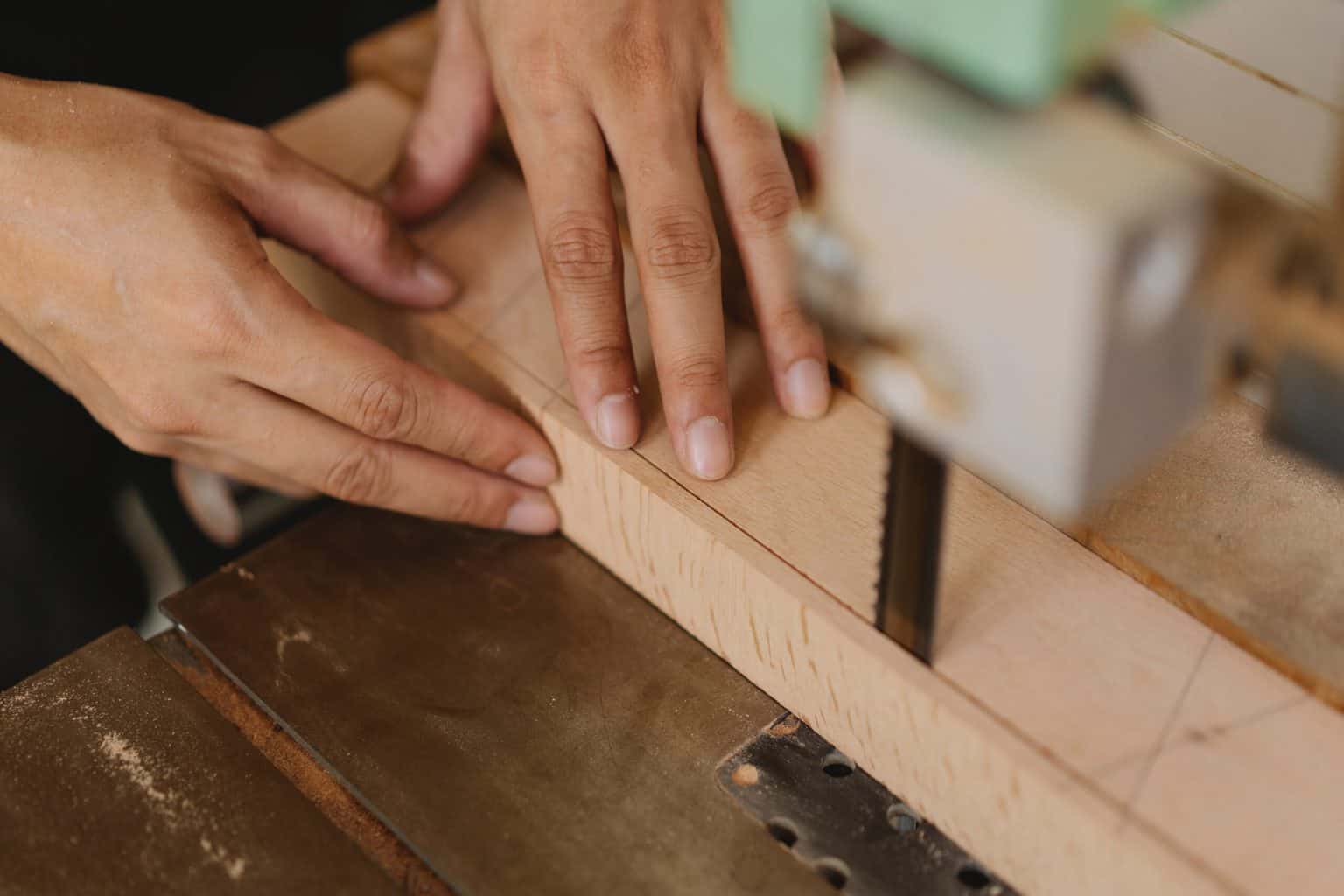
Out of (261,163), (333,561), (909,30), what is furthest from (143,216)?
(909,30)

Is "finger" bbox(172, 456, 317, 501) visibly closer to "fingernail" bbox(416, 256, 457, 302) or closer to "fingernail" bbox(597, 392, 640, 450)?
"fingernail" bbox(416, 256, 457, 302)

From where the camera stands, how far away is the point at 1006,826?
86 centimetres

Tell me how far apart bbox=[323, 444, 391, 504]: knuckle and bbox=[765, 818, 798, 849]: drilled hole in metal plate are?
1.43 feet

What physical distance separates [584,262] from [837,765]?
1.48ft

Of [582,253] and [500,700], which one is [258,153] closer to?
[582,253]

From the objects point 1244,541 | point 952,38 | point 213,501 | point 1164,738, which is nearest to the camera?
point 952,38

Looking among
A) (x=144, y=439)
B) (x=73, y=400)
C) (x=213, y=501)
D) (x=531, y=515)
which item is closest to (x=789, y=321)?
(x=531, y=515)

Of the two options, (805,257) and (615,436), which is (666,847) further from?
(805,257)

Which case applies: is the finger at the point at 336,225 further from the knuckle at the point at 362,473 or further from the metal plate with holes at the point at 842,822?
the metal plate with holes at the point at 842,822

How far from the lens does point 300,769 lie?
39.3 inches

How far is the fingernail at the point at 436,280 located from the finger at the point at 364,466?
0.16m

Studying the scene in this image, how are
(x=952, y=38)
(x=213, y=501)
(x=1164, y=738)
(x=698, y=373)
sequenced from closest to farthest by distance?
(x=952, y=38)
(x=1164, y=738)
(x=698, y=373)
(x=213, y=501)

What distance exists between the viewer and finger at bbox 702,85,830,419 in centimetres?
107

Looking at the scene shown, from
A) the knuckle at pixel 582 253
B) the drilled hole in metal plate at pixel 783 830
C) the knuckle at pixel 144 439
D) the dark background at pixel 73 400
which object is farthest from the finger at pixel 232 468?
the drilled hole in metal plate at pixel 783 830
